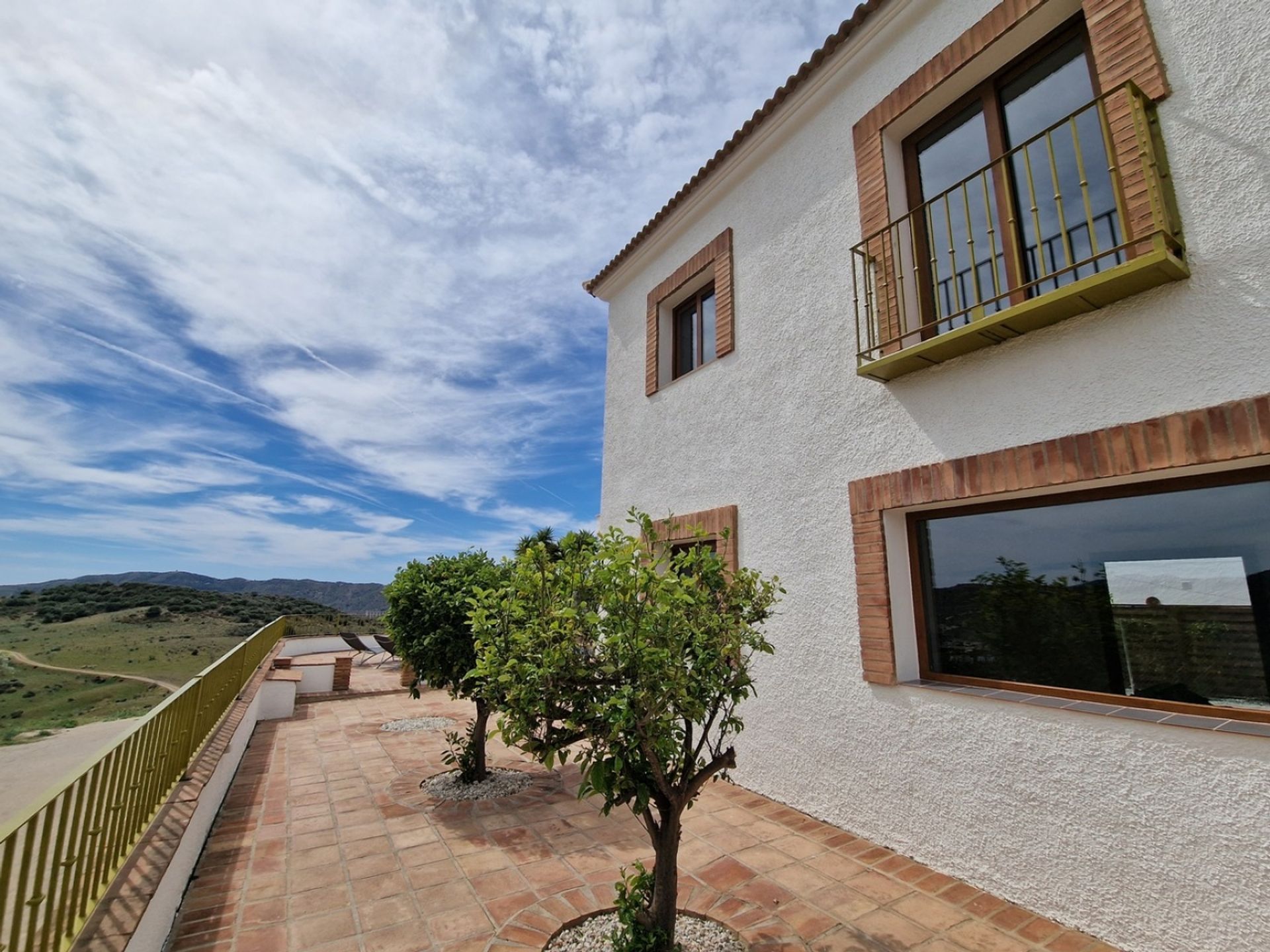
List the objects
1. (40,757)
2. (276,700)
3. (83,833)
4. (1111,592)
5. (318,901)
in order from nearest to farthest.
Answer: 1. (83,833)
2. (1111,592)
3. (318,901)
4. (276,700)
5. (40,757)

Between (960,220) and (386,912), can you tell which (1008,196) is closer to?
(960,220)

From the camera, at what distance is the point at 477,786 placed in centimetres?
567

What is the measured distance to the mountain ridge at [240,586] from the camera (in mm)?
44188

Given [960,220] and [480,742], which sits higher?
[960,220]

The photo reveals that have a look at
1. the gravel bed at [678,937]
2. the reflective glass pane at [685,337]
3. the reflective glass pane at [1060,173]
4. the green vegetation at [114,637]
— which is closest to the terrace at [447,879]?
the gravel bed at [678,937]

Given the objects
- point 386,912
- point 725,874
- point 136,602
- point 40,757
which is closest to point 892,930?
point 725,874

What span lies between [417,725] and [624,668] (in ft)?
25.8

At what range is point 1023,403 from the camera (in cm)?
349

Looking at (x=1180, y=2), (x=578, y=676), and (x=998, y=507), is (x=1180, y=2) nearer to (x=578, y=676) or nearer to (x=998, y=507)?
(x=998, y=507)

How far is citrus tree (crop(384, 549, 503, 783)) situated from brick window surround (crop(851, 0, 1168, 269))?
5.11 metres

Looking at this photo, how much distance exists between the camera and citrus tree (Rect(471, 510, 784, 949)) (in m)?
2.44

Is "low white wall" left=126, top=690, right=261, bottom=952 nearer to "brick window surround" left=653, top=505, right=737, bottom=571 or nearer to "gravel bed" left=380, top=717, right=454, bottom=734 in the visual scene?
"gravel bed" left=380, top=717, right=454, bottom=734

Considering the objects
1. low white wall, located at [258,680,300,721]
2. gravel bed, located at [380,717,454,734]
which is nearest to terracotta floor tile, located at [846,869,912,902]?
gravel bed, located at [380,717,454,734]

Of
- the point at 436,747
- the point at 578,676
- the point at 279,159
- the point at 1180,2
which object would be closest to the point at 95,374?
the point at 279,159
